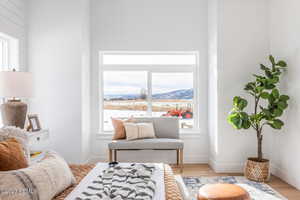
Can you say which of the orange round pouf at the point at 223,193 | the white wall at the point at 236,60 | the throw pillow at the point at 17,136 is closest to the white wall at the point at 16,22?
the throw pillow at the point at 17,136

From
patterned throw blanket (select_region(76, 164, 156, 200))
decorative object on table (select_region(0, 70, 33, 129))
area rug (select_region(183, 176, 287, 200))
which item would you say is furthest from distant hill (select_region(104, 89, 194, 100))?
patterned throw blanket (select_region(76, 164, 156, 200))

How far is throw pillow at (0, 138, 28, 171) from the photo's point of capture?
1552mm

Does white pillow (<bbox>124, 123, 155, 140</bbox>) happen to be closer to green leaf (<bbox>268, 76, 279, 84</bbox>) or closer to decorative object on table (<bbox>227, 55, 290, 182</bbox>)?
decorative object on table (<bbox>227, 55, 290, 182</bbox>)

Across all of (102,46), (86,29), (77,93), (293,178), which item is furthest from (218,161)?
(86,29)

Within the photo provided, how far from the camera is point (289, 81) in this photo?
3484 millimetres

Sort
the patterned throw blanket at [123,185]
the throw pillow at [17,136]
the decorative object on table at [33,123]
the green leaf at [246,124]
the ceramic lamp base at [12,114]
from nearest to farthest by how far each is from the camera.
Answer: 1. the patterned throw blanket at [123,185]
2. the throw pillow at [17,136]
3. the ceramic lamp base at [12,114]
4. the decorative object on table at [33,123]
5. the green leaf at [246,124]

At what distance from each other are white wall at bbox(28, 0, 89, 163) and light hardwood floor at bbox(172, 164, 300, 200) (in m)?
1.77

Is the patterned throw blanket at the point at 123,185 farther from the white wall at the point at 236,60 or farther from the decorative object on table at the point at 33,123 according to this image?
the white wall at the point at 236,60

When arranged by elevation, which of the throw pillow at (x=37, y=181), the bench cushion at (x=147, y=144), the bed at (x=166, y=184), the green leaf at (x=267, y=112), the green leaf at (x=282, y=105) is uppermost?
the green leaf at (x=282, y=105)

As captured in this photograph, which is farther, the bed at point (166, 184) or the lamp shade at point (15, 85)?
the lamp shade at point (15, 85)

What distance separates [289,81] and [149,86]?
2333 millimetres

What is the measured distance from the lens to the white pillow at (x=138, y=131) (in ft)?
13.2

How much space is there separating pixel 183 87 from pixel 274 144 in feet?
5.99

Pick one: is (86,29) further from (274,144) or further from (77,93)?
(274,144)
